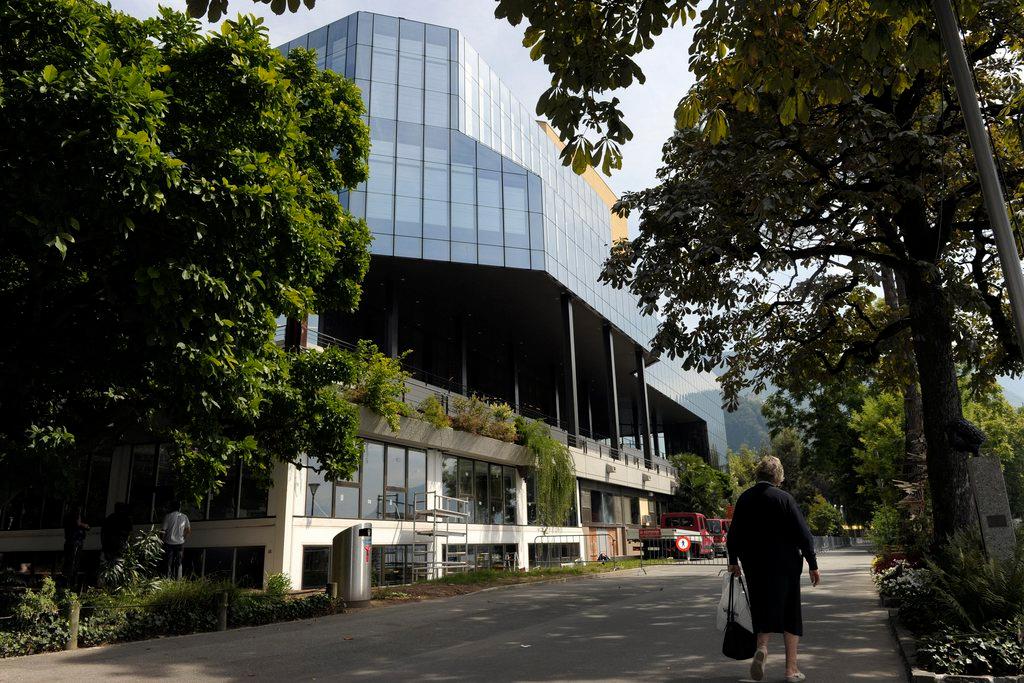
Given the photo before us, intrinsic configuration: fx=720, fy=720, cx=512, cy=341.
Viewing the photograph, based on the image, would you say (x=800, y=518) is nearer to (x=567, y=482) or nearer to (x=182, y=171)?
(x=182, y=171)

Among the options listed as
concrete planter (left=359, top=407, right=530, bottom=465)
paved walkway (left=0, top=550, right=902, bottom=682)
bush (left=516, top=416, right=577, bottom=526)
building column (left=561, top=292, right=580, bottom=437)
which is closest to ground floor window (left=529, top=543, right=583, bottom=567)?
bush (left=516, top=416, right=577, bottom=526)

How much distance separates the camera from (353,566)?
13.6m

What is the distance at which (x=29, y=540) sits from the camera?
2059 cm

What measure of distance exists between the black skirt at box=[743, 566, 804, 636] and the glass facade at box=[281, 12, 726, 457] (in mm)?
24741

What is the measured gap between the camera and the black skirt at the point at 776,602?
5.88 m

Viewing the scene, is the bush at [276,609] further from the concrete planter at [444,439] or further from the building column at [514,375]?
the building column at [514,375]

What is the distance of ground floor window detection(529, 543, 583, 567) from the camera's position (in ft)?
94.5

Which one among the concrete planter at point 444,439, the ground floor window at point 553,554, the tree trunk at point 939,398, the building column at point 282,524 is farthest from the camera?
the ground floor window at point 553,554

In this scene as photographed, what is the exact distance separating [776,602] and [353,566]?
9.48 metres

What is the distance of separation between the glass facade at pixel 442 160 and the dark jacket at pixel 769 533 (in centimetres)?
2432

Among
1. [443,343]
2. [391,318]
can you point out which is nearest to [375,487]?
[391,318]

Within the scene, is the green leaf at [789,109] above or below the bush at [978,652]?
above

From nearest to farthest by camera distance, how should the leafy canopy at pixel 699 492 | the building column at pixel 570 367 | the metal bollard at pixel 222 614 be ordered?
the metal bollard at pixel 222 614 < the building column at pixel 570 367 < the leafy canopy at pixel 699 492


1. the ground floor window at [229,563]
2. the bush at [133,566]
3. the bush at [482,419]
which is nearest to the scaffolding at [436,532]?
the bush at [482,419]
